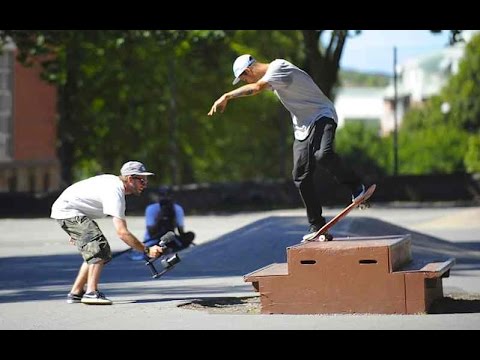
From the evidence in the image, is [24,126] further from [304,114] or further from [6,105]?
[304,114]

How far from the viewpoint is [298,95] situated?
12898mm

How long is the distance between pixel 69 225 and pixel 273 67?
108 inches

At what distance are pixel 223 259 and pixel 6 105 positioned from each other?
156 ft

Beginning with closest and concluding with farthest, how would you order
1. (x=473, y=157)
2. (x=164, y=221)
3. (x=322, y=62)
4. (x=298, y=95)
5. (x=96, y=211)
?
(x=298, y=95), (x=96, y=211), (x=164, y=221), (x=322, y=62), (x=473, y=157)

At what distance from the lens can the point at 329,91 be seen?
147ft

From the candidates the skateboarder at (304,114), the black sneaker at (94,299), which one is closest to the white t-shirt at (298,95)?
the skateboarder at (304,114)

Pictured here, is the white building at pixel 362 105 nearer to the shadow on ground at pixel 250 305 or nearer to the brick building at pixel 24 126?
the brick building at pixel 24 126

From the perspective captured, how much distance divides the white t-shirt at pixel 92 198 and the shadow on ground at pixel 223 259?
7.70 ft

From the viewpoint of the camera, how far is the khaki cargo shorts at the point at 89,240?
1328cm

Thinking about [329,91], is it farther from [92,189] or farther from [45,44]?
[92,189]

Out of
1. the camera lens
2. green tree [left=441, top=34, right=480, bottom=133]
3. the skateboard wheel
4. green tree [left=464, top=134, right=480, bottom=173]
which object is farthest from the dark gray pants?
green tree [left=441, top=34, right=480, bottom=133]

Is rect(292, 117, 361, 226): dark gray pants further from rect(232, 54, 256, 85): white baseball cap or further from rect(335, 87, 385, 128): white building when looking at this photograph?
rect(335, 87, 385, 128): white building

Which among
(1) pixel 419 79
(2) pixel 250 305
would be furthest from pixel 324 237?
(1) pixel 419 79
